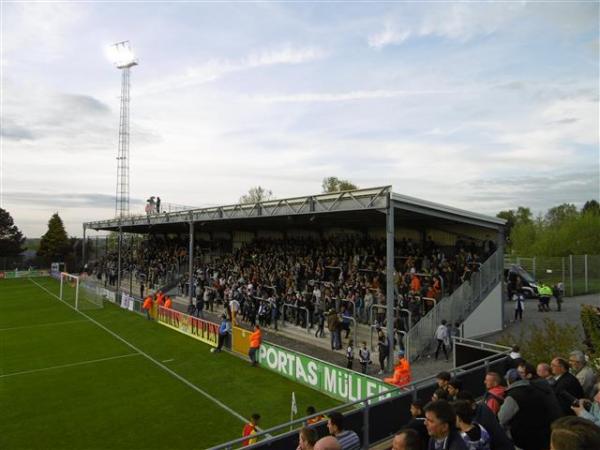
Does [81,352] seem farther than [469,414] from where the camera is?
Yes

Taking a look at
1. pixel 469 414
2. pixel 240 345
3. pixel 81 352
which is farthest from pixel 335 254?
pixel 469 414

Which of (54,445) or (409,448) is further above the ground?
(409,448)

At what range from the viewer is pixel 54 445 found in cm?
974

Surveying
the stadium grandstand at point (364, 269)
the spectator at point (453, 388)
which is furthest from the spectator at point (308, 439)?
the stadium grandstand at point (364, 269)

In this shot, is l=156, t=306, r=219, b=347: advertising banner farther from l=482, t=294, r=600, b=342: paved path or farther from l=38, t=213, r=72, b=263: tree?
l=38, t=213, r=72, b=263: tree

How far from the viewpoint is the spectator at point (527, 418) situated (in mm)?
4676

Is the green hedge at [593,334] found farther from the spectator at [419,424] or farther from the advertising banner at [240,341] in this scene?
the advertising banner at [240,341]

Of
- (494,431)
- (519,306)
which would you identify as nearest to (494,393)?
(494,431)

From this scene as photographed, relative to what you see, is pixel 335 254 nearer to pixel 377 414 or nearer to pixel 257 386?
pixel 257 386

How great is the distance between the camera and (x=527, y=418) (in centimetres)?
473

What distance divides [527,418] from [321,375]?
7896 millimetres

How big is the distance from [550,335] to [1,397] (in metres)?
15.8

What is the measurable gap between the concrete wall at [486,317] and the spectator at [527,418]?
13758 mm

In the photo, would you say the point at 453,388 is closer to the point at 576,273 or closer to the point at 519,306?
the point at 519,306
